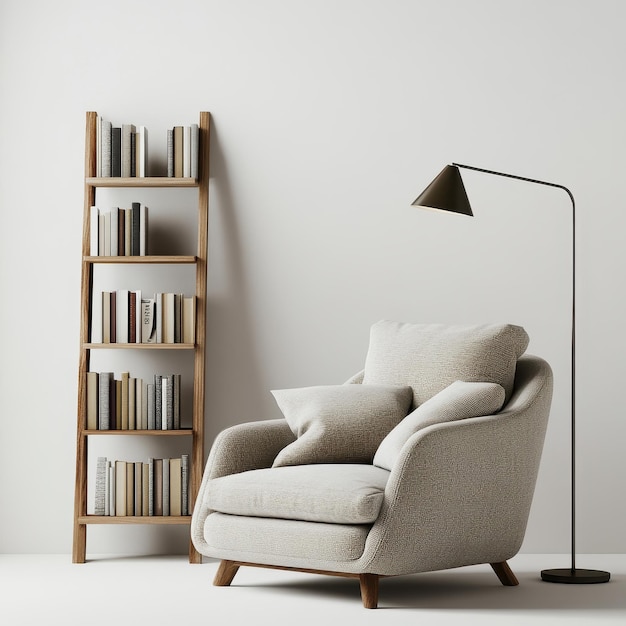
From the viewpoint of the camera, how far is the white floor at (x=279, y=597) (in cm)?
302

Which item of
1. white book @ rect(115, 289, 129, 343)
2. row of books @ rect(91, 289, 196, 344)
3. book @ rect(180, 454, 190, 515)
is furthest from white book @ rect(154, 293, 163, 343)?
book @ rect(180, 454, 190, 515)

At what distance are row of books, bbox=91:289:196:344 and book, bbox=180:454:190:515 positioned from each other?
1.62ft

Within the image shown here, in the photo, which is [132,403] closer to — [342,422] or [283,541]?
[342,422]

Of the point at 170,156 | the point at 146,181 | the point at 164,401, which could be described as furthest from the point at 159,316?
the point at 170,156

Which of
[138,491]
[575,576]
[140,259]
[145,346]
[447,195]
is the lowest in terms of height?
[575,576]

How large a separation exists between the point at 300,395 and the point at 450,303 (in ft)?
3.61

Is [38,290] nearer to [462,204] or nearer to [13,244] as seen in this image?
[13,244]

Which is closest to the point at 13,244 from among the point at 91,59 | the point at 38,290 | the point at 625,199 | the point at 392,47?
the point at 38,290

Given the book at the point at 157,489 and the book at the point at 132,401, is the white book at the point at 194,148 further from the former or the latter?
the book at the point at 157,489

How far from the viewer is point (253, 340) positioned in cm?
461

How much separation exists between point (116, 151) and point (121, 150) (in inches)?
1.0

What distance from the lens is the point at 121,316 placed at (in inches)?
172

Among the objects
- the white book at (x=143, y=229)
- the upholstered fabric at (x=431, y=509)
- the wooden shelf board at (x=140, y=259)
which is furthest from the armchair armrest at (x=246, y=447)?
the white book at (x=143, y=229)

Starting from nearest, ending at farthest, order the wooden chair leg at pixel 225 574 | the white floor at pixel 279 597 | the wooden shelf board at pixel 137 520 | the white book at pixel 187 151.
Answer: the white floor at pixel 279 597, the wooden chair leg at pixel 225 574, the wooden shelf board at pixel 137 520, the white book at pixel 187 151
